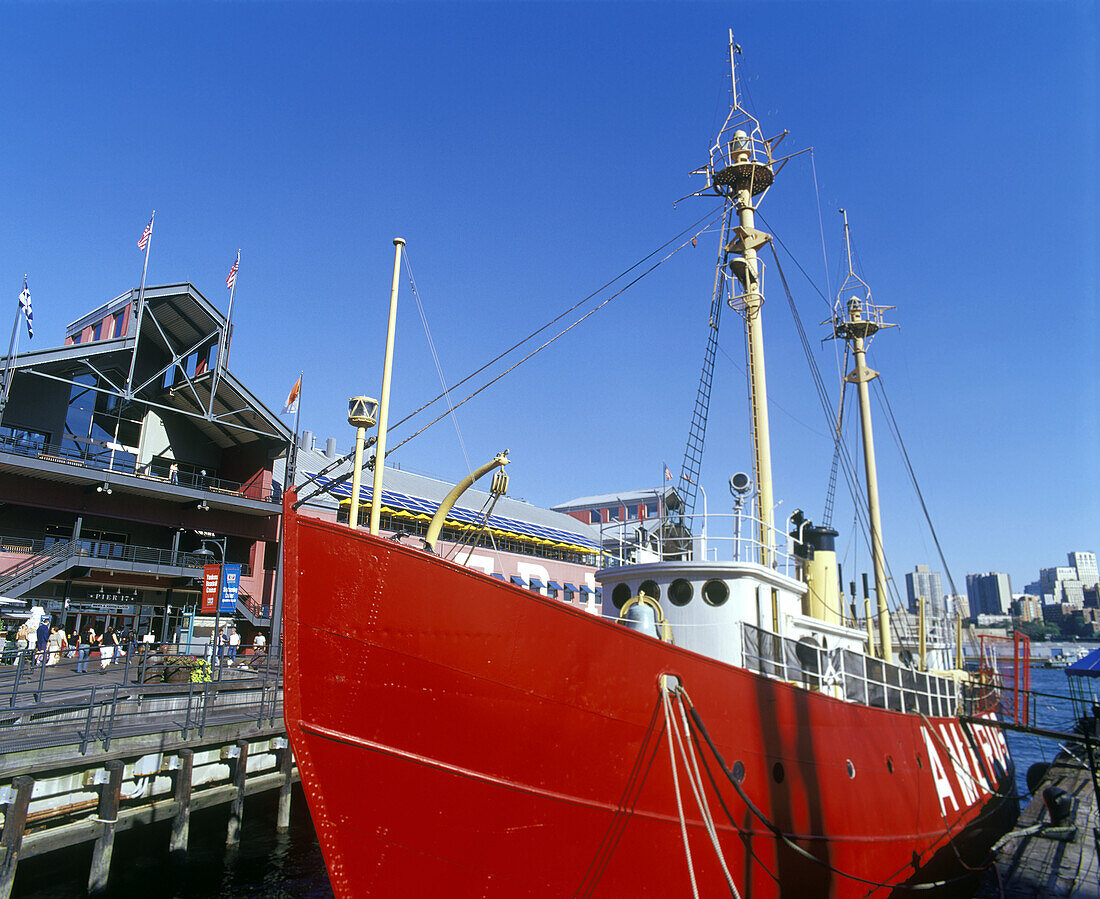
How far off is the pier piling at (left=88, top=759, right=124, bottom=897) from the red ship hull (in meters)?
8.02

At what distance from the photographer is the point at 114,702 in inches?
528

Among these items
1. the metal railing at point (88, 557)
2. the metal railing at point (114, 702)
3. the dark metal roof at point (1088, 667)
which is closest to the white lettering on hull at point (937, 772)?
the dark metal roof at point (1088, 667)

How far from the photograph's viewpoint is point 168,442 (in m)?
32.2

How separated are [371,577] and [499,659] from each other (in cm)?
163

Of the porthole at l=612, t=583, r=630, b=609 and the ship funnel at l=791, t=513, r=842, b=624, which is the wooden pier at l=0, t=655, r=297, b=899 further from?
the ship funnel at l=791, t=513, r=842, b=624

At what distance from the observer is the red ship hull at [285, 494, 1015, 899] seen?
23.3 ft

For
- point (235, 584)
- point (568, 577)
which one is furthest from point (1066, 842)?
point (568, 577)

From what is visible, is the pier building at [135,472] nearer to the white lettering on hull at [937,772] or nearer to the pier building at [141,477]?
the pier building at [141,477]

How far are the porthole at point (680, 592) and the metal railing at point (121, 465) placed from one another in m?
23.2

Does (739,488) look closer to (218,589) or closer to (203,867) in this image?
(203,867)

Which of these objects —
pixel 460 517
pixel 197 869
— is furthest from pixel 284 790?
pixel 460 517

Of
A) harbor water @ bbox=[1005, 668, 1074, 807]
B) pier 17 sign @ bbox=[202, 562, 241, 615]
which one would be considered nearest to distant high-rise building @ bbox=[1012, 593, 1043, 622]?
harbor water @ bbox=[1005, 668, 1074, 807]

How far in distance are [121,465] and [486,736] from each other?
26618 mm

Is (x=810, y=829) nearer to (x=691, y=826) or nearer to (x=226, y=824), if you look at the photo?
(x=691, y=826)
